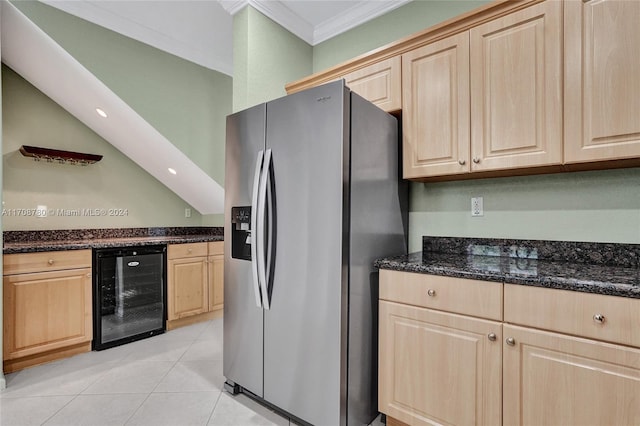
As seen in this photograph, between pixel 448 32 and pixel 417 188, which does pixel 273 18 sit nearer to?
pixel 448 32

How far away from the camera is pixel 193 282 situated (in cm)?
341

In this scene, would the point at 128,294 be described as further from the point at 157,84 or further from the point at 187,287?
the point at 157,84

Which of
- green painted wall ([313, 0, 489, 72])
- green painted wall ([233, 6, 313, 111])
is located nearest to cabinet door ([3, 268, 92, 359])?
green painted wall ([233, 6, 313, 111])

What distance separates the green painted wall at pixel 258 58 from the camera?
2443 millimetres

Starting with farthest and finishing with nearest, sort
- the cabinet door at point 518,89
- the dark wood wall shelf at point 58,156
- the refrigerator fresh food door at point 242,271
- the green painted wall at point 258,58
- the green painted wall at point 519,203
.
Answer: the dark wood wall shelf at point 58,156 < the green painted wall at point 258,58 < the refrigerator fresh food door at point 242,271 < the green painted wall at point 519,203 < the cabinet door at point 518,89

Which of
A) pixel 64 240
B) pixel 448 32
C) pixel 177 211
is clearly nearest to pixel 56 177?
pixel 64 240

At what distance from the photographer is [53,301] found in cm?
251

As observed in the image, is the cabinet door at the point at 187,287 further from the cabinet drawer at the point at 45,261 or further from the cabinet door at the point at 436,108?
the cabinet door at the point at 436,108

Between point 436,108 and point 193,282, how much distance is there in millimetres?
2873

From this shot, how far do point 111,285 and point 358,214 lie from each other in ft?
7.94

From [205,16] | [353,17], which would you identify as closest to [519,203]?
[353,17]

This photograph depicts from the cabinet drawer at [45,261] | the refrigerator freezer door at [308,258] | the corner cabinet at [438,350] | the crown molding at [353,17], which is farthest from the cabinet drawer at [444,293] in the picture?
the cabinet drawer at [45,261]

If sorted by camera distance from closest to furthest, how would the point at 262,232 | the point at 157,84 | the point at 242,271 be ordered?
the point at 262,232 < the point at 242,271 < the point at 157,84

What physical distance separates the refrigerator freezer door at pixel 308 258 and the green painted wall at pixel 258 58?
0.76m
